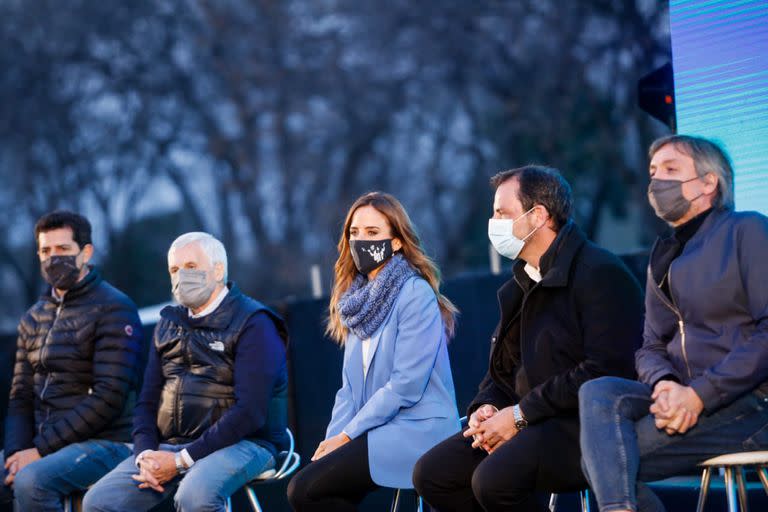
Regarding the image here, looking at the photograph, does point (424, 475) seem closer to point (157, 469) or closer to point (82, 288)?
point (157, 469)

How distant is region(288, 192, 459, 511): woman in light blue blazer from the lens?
4.36 m

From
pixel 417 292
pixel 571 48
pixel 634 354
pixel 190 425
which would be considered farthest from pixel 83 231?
pixel 571 48

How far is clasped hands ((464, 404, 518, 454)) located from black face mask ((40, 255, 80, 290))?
239cm

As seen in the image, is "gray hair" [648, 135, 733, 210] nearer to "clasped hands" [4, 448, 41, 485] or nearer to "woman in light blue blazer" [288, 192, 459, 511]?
"woman in light blue blazer" [288, 192, 459, 511]

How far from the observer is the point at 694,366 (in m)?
3.73

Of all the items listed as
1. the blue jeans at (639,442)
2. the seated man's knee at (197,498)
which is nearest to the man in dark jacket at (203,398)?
the seated man's knee at (197,498)

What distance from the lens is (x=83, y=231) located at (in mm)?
5637

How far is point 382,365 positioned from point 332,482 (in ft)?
1.87

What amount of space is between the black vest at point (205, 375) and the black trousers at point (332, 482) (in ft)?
1.78

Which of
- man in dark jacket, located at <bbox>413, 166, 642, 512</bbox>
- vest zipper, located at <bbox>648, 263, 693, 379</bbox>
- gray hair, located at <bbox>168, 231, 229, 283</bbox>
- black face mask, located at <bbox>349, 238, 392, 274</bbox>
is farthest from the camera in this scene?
gray hair, located at <bbox>168, 231, 229, 283</bbox>

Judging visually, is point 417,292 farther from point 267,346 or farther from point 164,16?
point 164,16

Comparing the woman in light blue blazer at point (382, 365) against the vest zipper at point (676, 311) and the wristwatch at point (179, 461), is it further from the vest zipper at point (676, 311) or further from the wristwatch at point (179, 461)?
the vest zipper at point (676, 311)

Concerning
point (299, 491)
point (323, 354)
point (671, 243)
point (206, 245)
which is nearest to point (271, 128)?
point (323, 354)

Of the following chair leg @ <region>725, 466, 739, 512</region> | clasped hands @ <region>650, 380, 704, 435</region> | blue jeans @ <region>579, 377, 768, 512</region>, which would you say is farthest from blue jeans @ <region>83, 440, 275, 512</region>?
chair leg @ <region>725, 466, 739, 512</region>
